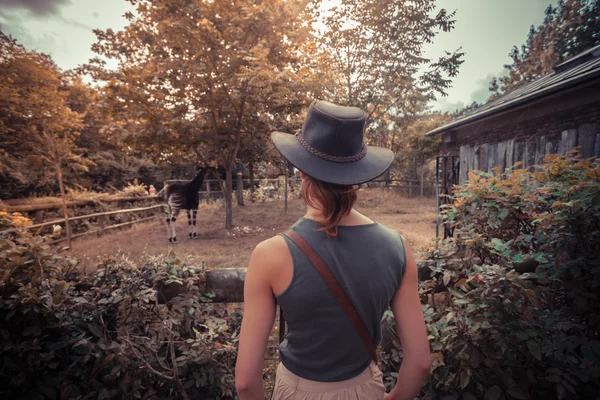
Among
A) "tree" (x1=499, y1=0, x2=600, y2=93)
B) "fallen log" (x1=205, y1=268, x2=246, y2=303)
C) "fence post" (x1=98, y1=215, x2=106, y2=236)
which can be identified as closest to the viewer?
"fallen log" (x1=205, y1=268, x2=246, y2=303)

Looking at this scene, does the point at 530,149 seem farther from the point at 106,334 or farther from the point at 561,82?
the point at 106,334

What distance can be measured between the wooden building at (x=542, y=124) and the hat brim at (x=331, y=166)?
15.6 ft

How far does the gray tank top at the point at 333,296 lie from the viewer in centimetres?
103

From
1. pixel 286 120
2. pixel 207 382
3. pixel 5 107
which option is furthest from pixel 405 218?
pixel 5 107

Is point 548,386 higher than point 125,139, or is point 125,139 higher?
point 125,139

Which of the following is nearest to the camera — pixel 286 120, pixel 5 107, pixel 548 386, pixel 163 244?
pixel 548 386

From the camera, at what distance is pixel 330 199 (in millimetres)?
1078

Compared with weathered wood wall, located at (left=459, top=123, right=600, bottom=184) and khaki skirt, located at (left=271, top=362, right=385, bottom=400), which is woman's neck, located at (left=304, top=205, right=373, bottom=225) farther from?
weathered wood wall, located at (left=459, top=123, right=600, bottom=184)

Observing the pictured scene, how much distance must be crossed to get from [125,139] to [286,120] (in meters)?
5.38

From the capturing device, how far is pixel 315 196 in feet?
3.69

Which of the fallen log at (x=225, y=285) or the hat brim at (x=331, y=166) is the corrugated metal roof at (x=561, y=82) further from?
the fallen log at (x=225, y=285)

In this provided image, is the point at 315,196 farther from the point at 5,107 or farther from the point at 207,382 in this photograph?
the point at 5,107

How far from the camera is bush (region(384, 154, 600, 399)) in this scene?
1.67 m

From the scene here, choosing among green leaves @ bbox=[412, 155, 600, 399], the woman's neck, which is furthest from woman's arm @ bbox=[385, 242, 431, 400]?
green leaves @ bbox=[412, 155, 600, 399]
